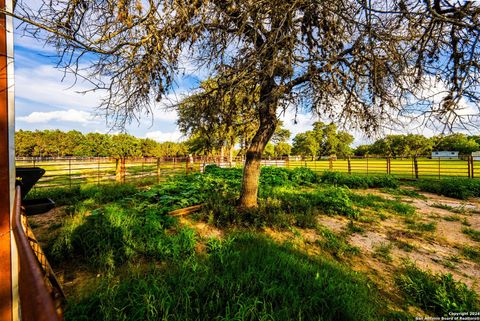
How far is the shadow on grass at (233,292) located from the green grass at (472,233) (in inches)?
166

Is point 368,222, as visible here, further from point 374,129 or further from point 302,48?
point 302,48

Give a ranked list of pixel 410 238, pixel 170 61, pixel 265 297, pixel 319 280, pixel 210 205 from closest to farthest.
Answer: pixel 265 297 → pixel 319 280 → pixel 170 61 → pixel 410 238 → pixel 210 205

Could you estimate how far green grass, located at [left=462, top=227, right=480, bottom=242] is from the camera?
4838mm

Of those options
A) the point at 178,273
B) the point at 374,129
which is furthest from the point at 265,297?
the point at 374,129

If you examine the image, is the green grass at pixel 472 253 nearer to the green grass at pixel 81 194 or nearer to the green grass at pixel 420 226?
the green grass at pixel 420 226

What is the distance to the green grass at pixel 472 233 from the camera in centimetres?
484

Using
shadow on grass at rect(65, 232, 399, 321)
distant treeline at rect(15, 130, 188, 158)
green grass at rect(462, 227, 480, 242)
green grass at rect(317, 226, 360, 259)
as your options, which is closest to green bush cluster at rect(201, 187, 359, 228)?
green grass at rect(317, 226, 360, 259)

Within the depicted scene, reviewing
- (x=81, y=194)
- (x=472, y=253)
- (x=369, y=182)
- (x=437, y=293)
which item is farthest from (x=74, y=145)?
(x=472, y=253)

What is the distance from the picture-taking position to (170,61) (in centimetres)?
338

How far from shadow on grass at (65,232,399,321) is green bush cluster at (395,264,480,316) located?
1.93 ft

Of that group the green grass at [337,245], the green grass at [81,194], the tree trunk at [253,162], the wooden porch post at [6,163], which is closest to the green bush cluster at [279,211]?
the tree trunk at [253,162]

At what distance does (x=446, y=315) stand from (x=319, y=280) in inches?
60.8

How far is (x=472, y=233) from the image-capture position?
502 cm

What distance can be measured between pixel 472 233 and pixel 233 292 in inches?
259
